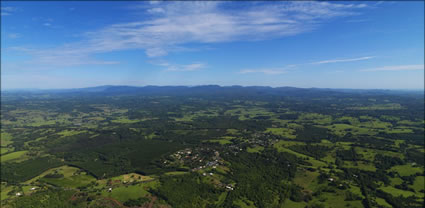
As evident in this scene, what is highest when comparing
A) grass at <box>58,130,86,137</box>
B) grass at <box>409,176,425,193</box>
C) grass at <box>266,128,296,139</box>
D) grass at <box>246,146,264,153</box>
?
grass at <box>266,128,296,139</box>

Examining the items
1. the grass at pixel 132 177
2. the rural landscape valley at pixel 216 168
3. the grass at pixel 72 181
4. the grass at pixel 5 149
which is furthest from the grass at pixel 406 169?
the grass at pixel 5 149

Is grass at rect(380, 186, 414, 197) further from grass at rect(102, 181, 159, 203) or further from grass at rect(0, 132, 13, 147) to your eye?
grass at rect(0, 132, 13, 147)

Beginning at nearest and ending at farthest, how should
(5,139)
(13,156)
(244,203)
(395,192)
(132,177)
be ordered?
(244,203) < (395,192) < (132,177) < (13,156) < (5,139)

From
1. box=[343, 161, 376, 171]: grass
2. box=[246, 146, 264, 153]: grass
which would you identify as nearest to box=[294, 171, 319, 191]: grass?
box=[343, 161, 376, 171]: grass

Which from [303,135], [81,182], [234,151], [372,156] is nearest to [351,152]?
[372,156]

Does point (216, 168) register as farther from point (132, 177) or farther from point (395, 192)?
point (395, 192)

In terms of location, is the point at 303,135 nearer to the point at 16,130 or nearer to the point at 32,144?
the point at 32,144

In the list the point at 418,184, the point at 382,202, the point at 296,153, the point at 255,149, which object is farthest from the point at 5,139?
the point at 418,184

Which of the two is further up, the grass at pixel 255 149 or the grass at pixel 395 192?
the grass at pixel 255 149

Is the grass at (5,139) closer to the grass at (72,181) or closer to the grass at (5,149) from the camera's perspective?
the grass at (5,149)

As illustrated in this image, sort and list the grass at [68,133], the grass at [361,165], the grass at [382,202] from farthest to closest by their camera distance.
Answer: the grass at [68,133]
the grass at [361,165]
the grass at [382,202]

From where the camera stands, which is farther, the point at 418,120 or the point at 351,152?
the point at 418,120
